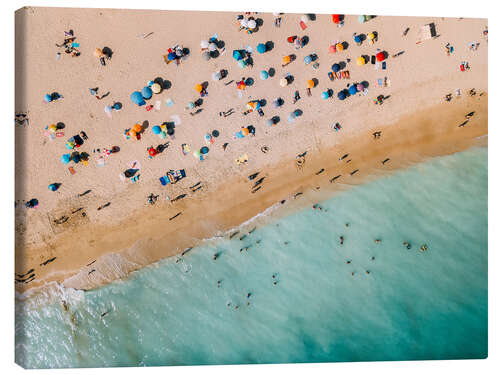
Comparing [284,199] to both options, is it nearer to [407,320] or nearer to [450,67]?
[407,320]

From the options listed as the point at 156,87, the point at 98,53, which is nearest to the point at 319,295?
the point at 156,87

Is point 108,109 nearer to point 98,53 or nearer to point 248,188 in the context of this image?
point 98,53

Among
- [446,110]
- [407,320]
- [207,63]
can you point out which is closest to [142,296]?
[207,63]

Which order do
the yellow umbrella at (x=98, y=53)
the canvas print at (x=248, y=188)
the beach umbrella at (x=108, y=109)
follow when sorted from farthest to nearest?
the beach umbrella at (x=108, y=109)
the canvas print at (x=248, y=188)
the yellow umbrella at (x=98, y=53)

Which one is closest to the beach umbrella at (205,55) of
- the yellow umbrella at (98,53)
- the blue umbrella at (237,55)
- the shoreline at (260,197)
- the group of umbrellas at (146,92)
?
the blue umbrella at (237,55)

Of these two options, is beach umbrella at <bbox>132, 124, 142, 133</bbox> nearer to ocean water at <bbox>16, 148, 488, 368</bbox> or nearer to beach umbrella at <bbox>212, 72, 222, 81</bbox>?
beach umbrella at <bbox>212, 72, 222, 81</bbox>

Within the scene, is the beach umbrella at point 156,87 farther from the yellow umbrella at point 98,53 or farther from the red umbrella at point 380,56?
the red umbrella at point 380,56
